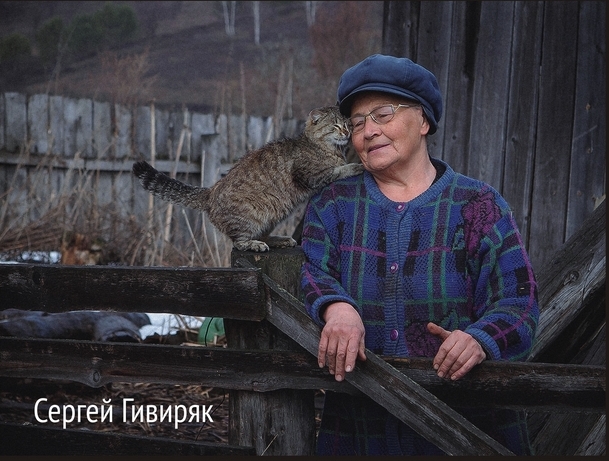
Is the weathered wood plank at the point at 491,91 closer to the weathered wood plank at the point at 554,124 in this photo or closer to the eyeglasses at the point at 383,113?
the weathered wood plank at the point at 554,124

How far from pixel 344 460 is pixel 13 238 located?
16.8 ft

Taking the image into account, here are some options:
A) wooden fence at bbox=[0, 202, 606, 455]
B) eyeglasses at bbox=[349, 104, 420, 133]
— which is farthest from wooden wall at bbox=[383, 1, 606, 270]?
eyeglasses at bbox=[349, 104, 420, 133]

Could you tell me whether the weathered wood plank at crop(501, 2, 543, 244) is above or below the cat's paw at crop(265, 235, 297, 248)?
above

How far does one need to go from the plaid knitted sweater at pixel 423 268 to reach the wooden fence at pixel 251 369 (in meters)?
0.12

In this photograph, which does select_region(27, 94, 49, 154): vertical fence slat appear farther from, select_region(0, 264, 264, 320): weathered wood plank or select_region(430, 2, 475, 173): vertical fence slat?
select_region(0, 264, 264, 320): weathered wood plank

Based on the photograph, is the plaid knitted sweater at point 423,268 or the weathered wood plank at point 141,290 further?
the weathered wood plank at point 141,290

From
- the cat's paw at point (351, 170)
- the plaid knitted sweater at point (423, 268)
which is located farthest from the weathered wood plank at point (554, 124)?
the plaid knitted sweater at point (423, 268)

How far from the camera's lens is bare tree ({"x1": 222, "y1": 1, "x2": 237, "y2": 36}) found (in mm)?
16203

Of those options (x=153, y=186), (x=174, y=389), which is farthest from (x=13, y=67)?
(x=153, y=186)

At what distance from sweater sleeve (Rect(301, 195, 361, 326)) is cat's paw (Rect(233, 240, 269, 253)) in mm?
430

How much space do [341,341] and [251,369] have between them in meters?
0.54

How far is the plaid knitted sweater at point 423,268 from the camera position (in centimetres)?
234

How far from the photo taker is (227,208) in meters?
3.27

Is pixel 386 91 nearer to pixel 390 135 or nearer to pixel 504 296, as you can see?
pixel 390 135
